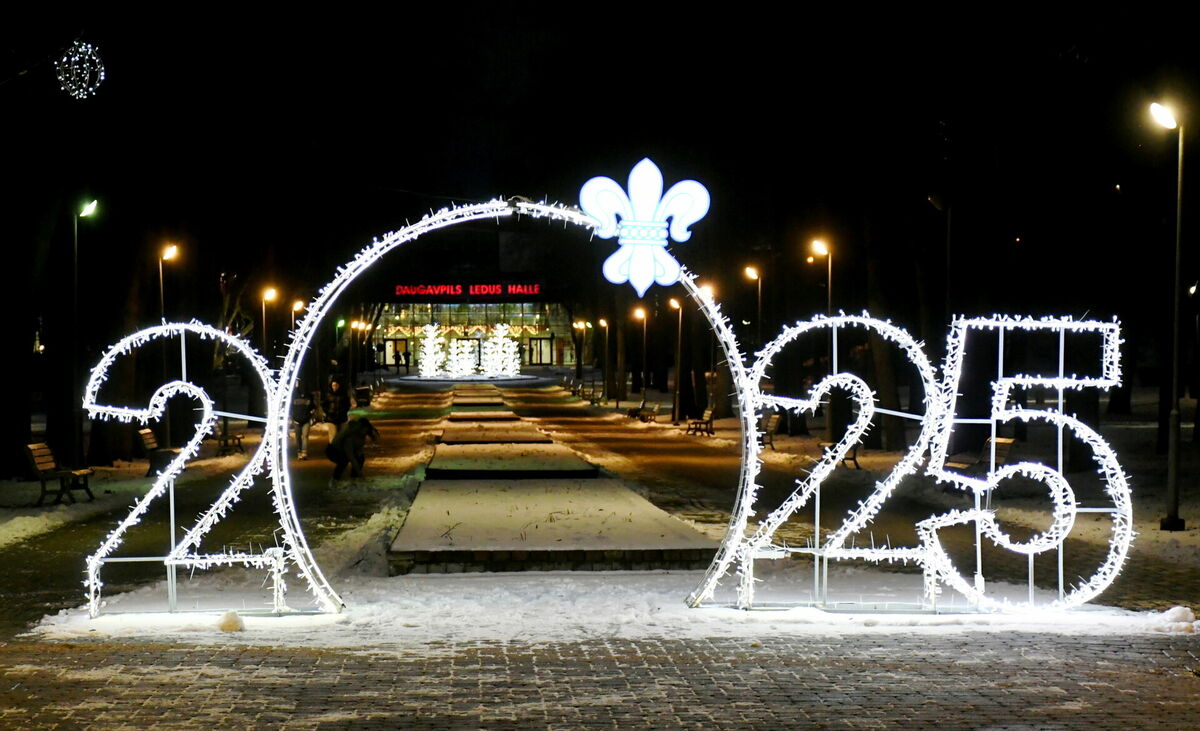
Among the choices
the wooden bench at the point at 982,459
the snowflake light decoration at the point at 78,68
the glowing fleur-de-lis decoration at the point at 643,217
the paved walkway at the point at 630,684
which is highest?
the snowflake light decoration at the point at 78,68

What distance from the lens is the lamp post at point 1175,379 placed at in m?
17.3

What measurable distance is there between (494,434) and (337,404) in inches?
298

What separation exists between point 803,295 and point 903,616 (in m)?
28.3

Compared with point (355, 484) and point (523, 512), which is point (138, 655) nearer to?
point (523, 512)

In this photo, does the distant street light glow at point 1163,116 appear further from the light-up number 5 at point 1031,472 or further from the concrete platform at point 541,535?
the concrete platform at point 541,535

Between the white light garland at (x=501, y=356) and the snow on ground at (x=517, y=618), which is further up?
the white light garland at (x=501, y=356)

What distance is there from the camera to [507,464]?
80.2ft

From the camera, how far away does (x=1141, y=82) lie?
24750 mm

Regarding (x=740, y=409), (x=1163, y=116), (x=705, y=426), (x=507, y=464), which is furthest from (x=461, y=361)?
(x=740, y=409)

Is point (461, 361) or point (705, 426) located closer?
point (705, 426)

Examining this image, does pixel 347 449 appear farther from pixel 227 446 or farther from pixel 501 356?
pixel 501 356

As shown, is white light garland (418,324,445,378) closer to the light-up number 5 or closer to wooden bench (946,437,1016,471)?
wooden bench (946,437,1016,471)

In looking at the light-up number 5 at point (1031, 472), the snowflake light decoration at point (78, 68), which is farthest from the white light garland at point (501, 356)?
the light-up number 5 at point (1031, 472)

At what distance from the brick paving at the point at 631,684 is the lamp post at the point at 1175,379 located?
7.89 m
